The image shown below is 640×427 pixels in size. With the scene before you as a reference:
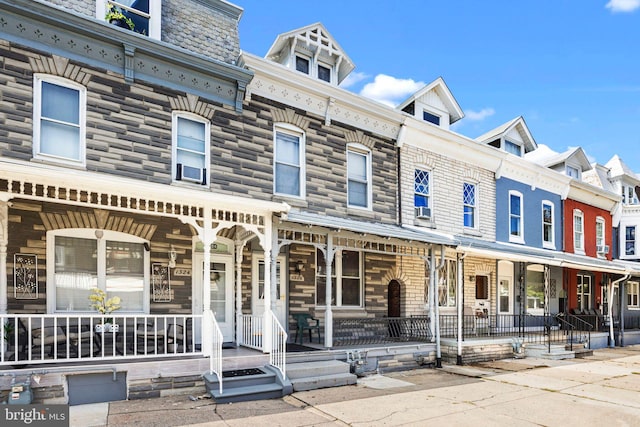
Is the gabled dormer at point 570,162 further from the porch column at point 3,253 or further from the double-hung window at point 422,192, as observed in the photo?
the porch column at point 3,253

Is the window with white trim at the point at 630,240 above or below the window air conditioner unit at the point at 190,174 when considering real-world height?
below

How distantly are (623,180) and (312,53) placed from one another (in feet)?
69.1

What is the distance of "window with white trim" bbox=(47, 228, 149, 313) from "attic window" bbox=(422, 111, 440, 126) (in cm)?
949

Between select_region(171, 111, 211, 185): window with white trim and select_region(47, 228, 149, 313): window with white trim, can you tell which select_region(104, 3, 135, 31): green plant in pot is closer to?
select_region(171, 111, 211, 185): window with white trim

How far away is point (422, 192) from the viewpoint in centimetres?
1412

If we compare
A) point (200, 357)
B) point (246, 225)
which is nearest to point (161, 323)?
point (200, 357)

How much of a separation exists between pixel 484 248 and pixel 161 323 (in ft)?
28.2

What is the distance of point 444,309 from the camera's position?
46.8 feet

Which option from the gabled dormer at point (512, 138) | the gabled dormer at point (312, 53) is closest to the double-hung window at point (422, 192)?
the gabled dormer at point (312, 53)

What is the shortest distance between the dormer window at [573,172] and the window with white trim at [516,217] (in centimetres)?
464

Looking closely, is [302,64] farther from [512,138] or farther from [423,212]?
[512,138]

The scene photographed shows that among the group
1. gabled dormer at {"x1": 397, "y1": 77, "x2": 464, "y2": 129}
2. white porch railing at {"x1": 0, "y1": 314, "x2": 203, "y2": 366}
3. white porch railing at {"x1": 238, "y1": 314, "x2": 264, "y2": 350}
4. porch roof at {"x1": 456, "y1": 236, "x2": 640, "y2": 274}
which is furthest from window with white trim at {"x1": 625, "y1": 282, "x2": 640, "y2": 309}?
white porch railing at {"x1": 0, "y1": 314, "x2": 203, "y2": 366}

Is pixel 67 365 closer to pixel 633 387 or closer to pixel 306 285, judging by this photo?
pixel 306 285

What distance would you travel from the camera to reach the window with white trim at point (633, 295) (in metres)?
23.2
